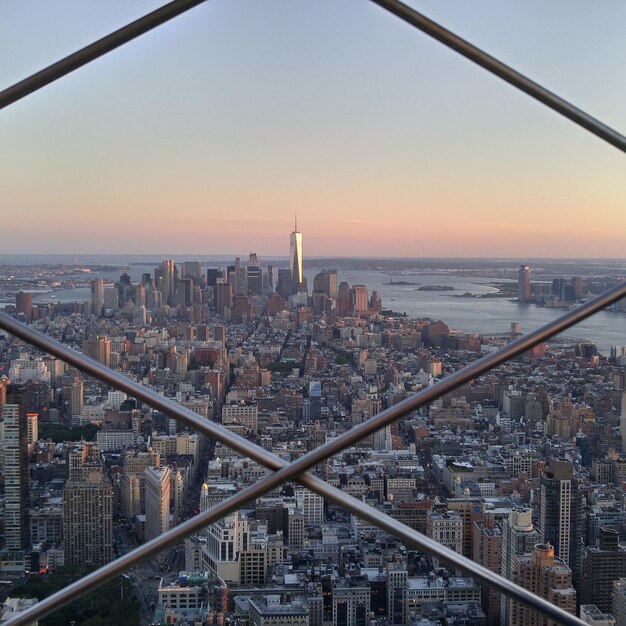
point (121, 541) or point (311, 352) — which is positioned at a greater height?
point (311, 352)

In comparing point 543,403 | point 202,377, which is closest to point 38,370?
point 202,377

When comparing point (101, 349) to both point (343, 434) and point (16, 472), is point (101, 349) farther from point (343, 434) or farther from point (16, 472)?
point (343, 434)

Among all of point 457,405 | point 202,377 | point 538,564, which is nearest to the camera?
point 538,564

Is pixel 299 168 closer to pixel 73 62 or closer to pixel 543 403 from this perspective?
pixel 543 403

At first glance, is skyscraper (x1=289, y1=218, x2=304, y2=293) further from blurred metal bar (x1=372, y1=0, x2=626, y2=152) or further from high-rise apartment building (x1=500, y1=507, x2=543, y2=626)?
blurred metal bar (x1=372, y1=0, x2=626, y2=152)

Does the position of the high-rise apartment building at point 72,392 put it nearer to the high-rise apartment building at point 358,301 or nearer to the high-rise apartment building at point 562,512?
the high-rise apartment building at point 358,301

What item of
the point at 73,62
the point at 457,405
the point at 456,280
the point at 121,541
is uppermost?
the point at 73,62
